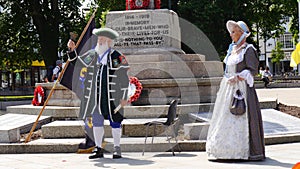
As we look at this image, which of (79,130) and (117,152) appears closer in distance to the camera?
(117,152)

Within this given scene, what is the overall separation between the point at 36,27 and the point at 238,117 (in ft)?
91.7

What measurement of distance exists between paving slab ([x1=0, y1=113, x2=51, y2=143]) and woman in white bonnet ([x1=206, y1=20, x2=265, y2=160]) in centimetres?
421

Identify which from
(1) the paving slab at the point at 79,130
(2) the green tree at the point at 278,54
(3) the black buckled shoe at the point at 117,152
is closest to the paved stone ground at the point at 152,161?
(3) the black buckled shoe at the point at 117,152

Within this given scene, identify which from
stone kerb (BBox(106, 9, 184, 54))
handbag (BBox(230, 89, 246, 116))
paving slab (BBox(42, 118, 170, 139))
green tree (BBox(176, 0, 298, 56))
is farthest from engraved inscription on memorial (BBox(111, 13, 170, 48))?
green tree (BBox(176, 0, 298, 56))

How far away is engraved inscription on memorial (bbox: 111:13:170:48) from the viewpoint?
13.8m

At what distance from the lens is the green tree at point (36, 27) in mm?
33031

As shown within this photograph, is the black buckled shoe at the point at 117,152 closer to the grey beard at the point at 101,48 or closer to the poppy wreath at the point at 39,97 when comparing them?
the grey beard at the point at 101,48

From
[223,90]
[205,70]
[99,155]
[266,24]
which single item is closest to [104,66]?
[99,155]

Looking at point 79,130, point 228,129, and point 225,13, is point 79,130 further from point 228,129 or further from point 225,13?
point 225,13

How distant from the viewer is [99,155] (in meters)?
8.46

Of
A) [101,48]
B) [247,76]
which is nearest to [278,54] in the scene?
[101,48]

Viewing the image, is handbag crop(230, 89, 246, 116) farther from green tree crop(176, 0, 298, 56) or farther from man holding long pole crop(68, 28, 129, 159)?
green tree crop(176, 0, 298, 56)

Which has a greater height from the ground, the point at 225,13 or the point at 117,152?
the point at 225,13

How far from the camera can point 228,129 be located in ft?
25.4
